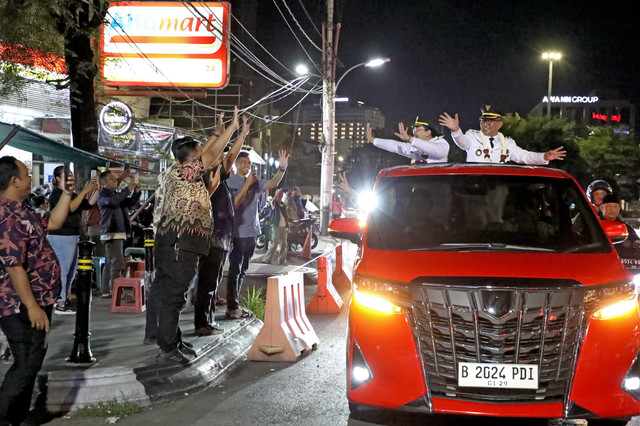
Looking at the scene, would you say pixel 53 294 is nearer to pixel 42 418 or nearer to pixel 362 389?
pixel 42 418

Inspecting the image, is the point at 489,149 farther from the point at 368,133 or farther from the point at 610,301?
the point at 610,301

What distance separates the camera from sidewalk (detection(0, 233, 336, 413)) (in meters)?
5.14

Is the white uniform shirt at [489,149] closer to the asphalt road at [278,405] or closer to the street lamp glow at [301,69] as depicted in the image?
the asphalt road at [278,405]

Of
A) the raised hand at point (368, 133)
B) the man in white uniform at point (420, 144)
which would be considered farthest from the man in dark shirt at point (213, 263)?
the man in white uniform at point (420, 144)

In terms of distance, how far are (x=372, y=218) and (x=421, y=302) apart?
1.30 meters

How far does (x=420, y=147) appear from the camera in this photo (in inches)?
291

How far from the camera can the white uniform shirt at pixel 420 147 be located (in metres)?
7.40

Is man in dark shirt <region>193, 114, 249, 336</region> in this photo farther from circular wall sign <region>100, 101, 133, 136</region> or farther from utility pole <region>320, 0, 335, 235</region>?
utility pole <region>320, 0, 335, 235</region>

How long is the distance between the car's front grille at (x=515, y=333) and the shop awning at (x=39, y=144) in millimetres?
4541

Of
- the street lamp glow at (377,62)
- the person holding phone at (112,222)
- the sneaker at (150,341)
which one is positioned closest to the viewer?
the sneaker at (150,341)

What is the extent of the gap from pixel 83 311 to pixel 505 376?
12.4ft

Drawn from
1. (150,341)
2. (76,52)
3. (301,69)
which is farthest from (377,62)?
(150,341)

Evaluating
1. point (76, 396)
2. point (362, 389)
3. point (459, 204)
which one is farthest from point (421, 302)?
point (76, 396)

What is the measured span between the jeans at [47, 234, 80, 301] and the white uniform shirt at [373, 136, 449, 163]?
4195 mm
